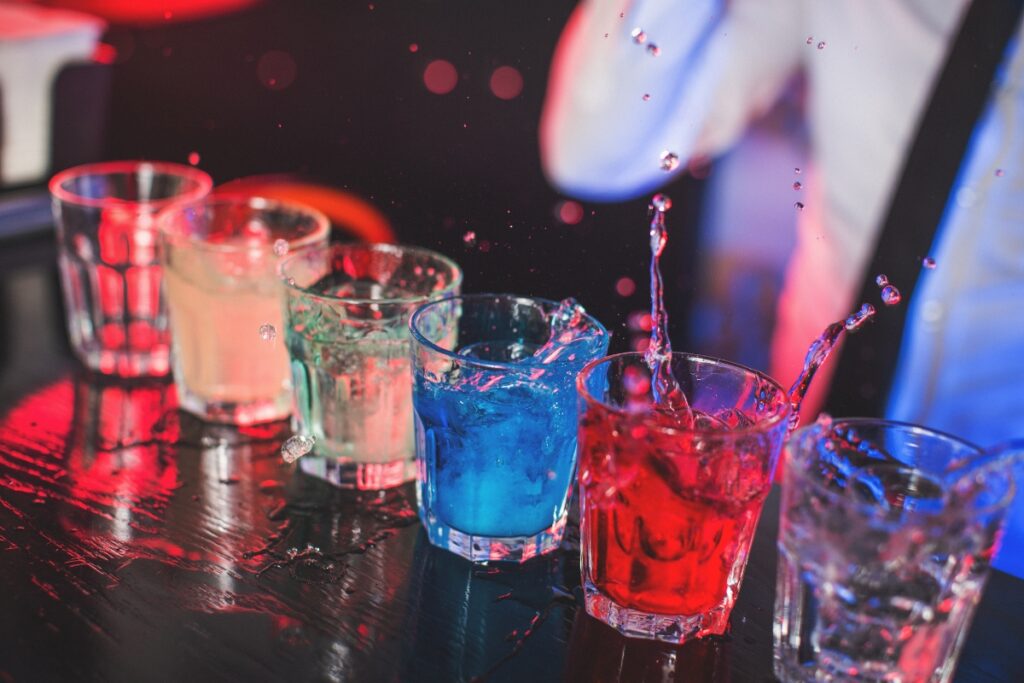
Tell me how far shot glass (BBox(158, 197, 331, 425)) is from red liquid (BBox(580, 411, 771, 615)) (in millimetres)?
406

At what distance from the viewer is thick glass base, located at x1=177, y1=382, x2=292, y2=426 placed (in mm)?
1079

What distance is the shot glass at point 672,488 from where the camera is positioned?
713 mm

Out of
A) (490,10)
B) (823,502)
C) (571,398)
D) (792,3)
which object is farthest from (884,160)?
(823,502)

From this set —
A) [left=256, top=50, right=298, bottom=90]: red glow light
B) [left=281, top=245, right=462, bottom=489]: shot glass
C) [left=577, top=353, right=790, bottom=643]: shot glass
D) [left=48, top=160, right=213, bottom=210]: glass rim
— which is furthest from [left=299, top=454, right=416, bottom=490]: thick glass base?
[left=256, top=50, right=298, bottom=90]: red glow light

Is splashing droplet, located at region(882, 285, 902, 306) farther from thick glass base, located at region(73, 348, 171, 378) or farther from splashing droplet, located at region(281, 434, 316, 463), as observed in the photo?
thick glass base, located at region(73, 348, 171, 378)

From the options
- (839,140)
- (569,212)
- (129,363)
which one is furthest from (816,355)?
(839,140)

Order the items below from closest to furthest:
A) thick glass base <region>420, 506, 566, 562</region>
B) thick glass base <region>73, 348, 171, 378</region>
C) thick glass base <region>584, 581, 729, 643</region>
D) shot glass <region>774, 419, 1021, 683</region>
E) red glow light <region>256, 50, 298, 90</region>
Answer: shot glass <region>774, 419, 1021, 683</region>
thick glass base <region>584, 581, 729, 643</region>
thick glass base <region>420, 506, 566, 562</region>
thick glass base <region>73, 348, 171, 378</region>
red glow light <region>256, 50, 298, 90</region>

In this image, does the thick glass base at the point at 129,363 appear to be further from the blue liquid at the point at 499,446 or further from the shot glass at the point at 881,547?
the shot glass at the point at 881,547

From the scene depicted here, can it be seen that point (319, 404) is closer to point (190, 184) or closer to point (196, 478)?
point (196, 478)

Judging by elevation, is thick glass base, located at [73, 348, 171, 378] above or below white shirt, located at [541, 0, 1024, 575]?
below

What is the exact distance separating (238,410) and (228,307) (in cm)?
11

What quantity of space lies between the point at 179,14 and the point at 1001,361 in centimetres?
149

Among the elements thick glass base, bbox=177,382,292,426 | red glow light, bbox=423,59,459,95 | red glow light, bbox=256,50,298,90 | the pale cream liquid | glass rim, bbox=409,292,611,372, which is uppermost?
red glow light, bbox=423,59,459,95

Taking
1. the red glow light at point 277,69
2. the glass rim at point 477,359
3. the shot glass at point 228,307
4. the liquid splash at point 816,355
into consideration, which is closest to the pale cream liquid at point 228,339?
the shot glass at point 228,307
